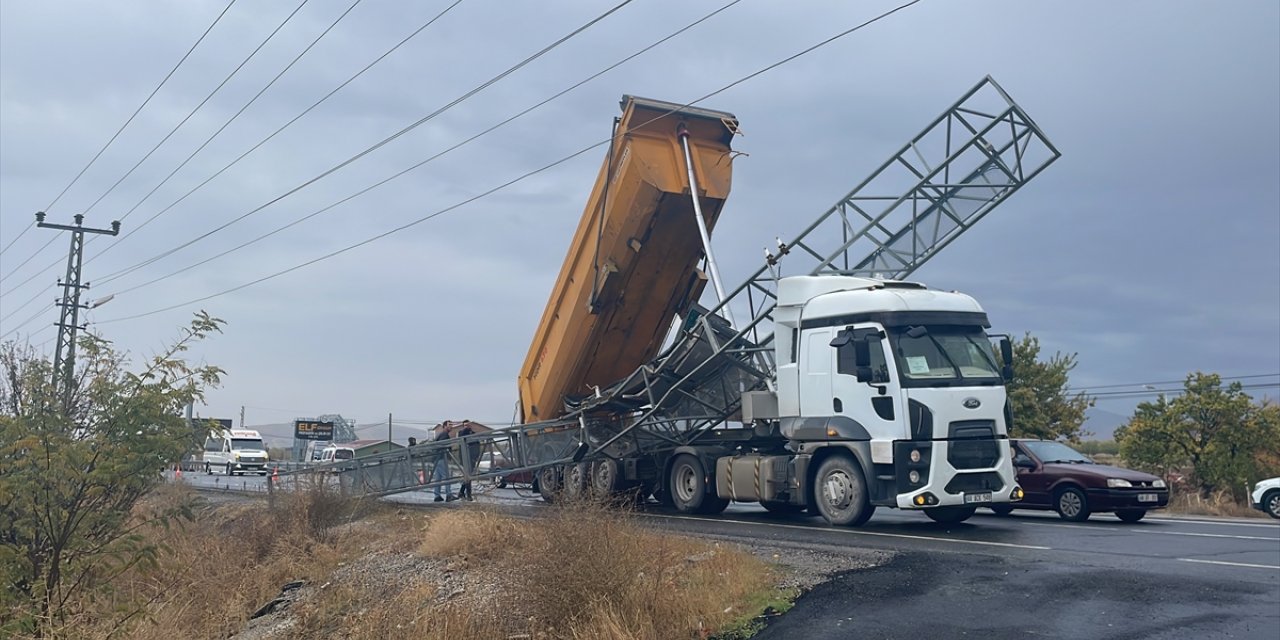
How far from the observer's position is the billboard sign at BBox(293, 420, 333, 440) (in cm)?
4647

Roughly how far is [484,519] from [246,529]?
15.4 feet

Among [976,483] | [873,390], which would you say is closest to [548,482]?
[873,390]

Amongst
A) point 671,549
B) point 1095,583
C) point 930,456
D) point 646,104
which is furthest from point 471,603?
point 646,104

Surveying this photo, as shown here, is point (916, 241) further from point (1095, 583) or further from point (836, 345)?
point (1095, 583)

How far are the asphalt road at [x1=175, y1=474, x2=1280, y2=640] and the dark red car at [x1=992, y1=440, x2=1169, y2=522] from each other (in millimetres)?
2351

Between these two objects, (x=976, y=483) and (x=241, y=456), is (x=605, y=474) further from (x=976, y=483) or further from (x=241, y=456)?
(x=241, y=456)

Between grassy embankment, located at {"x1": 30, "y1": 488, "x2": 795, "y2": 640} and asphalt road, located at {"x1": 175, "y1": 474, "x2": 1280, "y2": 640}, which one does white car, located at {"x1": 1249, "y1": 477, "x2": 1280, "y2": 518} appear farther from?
grassy embankment, located at {"x1": 30, "y1": 488, "x2": 795, "y2": 640}

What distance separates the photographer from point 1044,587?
26.5 ft

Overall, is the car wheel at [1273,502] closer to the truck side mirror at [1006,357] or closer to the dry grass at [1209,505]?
the dry grass at [1209,505]

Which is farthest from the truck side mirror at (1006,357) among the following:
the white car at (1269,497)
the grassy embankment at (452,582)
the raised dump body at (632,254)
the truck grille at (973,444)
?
the white car at (1269,497)

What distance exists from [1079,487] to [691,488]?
583cm

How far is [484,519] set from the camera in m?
11.3

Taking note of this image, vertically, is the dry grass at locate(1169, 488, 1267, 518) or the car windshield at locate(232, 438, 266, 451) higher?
Result: the car windshield at locate(232, 438, 266, 451)

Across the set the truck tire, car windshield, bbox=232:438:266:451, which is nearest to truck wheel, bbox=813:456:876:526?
the truck tire
